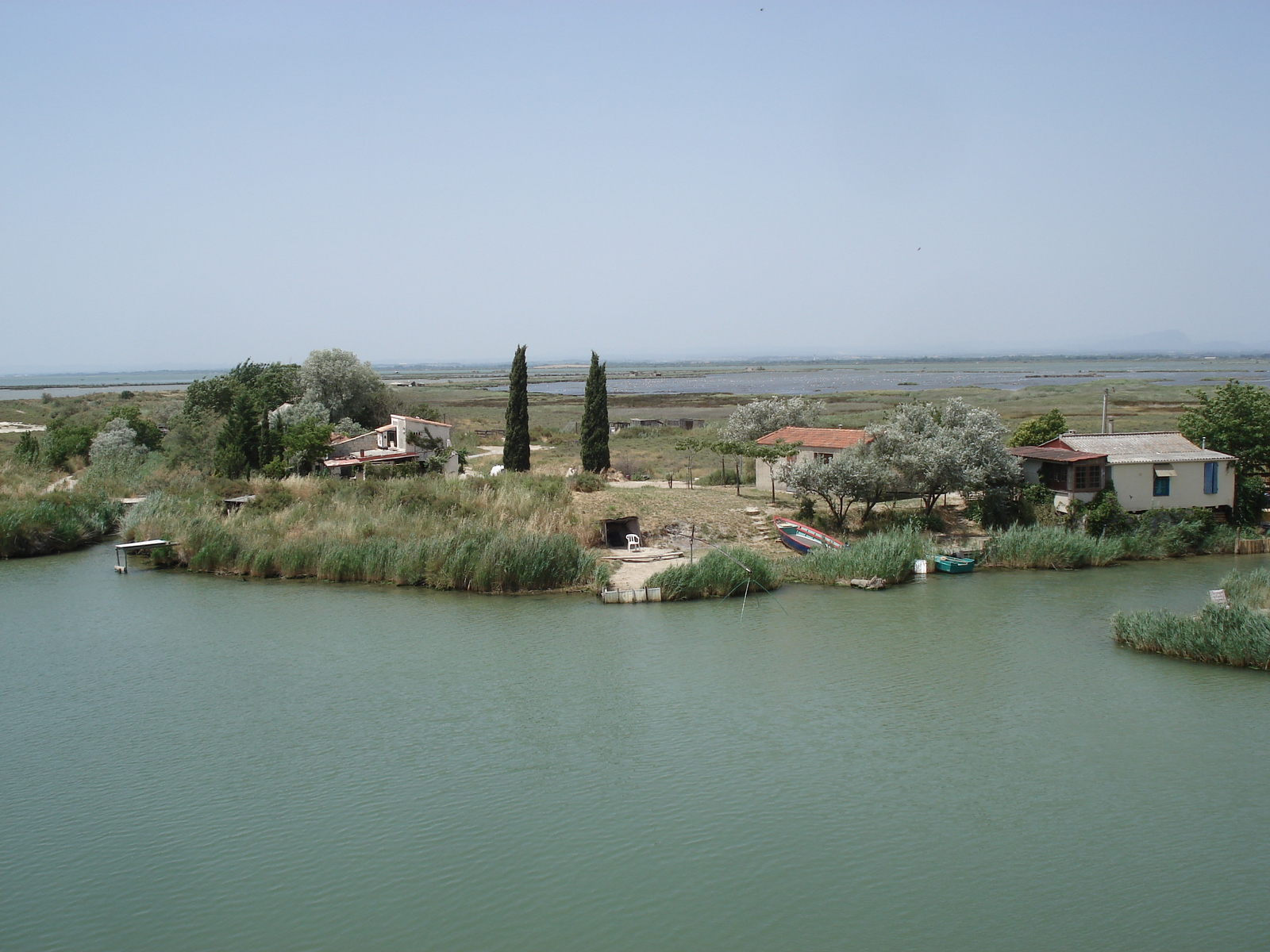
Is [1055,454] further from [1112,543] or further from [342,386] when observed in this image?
[342,386]

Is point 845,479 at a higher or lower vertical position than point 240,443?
lower

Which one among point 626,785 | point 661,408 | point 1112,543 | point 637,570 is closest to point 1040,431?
point 1112,543

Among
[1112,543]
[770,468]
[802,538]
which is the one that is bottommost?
[1112,543]

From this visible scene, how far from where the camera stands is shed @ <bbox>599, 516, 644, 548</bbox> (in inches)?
1244

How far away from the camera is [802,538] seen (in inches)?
1214

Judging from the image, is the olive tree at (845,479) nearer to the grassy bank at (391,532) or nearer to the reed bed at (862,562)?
the reed bed at (862,562)

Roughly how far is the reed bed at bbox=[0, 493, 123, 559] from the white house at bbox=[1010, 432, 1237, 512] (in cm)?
3302

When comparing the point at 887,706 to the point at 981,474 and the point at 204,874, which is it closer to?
the point at 204,874

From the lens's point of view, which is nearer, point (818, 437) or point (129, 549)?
point (129, 549)

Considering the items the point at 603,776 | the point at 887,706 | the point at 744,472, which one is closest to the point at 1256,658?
the point at 887,706

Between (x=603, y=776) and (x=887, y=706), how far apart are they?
6.12 meters

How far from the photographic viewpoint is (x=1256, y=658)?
794 inches

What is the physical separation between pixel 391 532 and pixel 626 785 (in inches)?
686

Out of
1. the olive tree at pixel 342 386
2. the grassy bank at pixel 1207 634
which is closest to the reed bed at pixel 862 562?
the grassy bank at pixel 1207 634
